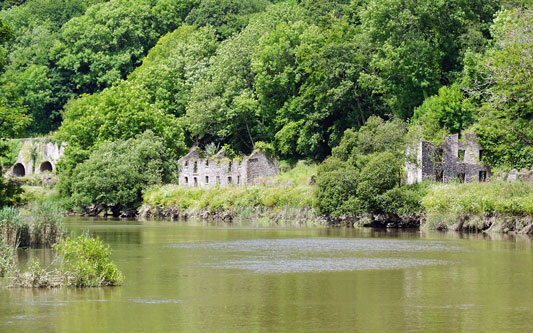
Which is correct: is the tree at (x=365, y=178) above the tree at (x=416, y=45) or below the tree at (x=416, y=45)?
below

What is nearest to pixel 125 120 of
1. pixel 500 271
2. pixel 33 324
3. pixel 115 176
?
pixel 115 176

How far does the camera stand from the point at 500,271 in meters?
29.3

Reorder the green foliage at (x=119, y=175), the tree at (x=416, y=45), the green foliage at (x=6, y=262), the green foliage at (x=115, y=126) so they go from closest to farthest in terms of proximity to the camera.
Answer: the green foliage at (x=6, y=262) → the tree at (x=416, y=45) → the green foliage at (x=119, y=175) → the green foliage at (x=115, y=126)

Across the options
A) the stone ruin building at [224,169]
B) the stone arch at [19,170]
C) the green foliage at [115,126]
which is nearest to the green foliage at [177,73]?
the green foliage at [115,126]

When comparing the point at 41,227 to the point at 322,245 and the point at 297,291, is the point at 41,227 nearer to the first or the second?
the point at 322,245

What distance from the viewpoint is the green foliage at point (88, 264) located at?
982 inches

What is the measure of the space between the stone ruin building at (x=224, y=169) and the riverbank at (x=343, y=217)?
6080 millimetres

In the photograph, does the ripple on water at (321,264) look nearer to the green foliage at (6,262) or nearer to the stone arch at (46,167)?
the green foliage at (6,262)

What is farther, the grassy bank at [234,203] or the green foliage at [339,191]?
the grassy bank at [234,203]

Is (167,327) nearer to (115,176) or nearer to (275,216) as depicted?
(275,216)

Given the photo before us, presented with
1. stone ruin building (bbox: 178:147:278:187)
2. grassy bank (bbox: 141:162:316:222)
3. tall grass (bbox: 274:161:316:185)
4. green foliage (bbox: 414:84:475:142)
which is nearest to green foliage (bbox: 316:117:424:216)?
grassy bank (bbox: 141:162:316:222)

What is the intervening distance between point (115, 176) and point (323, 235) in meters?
29.8

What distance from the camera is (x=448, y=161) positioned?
57.8m

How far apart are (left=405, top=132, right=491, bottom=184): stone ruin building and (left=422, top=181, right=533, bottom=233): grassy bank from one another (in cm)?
560
